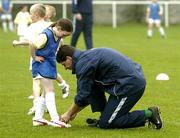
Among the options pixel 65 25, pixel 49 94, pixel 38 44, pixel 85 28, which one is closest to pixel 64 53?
pixel 65 25

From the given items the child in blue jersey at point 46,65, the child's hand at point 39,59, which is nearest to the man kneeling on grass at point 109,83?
the child in blue jersey at point 46,65

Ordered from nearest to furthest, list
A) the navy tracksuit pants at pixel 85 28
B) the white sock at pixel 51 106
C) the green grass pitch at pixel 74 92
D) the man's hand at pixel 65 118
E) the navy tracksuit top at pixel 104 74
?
the navy tracksuit top at pixel 104 74 < the green grass pitch at pixel 74 92 < the man's hand at pixel 65 118 < the white sock at pixel 51 106 < the navy tracksuit pants at pixel 85 28

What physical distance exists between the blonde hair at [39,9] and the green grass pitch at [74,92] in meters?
1.65

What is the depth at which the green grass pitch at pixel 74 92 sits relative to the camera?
950cm

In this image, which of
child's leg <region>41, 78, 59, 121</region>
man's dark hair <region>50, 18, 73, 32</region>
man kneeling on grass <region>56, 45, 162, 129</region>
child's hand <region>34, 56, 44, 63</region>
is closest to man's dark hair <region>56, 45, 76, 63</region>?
man kneeling on grass <region>56, 45, 162, 129</region>

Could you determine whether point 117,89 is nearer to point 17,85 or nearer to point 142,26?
point 17,85

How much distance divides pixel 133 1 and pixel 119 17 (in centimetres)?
134

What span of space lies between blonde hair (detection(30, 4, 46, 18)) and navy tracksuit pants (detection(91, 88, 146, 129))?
212 centimetres

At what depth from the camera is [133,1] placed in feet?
140

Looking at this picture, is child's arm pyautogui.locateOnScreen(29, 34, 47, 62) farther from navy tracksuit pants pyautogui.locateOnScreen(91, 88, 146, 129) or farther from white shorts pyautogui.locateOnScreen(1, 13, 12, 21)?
white shorts pyautogui.locateOnScreen(1, 13, 12, 21)

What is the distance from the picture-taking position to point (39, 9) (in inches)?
427

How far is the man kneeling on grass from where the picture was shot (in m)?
9.29

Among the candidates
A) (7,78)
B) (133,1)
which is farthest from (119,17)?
(7,78)

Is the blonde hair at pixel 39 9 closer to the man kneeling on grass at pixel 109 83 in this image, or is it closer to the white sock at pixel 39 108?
the white sock at pixel 39 108
